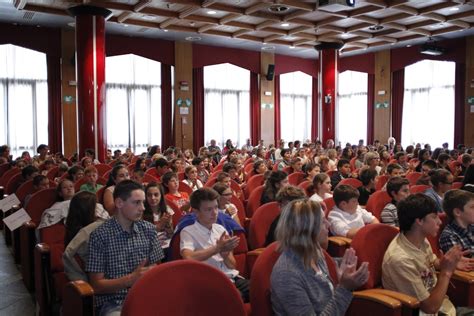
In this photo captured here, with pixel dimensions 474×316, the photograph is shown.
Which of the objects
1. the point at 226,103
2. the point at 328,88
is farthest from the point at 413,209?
the point at 226,103

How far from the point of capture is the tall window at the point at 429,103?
17.1 m

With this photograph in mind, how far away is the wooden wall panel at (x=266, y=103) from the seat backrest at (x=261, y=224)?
14.8 m

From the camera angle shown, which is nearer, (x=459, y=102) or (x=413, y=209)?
(x=413, y=209)

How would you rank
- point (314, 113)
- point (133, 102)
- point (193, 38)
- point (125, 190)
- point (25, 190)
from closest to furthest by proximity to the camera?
→ point (125, 190) → point (25, 190) → point (193, 38) → point (133, 102) → point (314, 113)

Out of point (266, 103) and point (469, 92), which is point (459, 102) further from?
point (266, 103)

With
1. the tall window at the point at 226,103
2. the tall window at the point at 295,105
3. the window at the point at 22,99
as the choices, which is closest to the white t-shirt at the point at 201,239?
the window at the point at 22,99

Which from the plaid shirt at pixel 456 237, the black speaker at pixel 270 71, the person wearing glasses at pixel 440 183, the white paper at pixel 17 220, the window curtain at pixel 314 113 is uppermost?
the black speaker at pixel 270 71

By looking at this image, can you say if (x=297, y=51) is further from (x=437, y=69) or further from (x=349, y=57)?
(x=437, y=69)

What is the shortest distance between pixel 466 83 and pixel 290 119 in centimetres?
712

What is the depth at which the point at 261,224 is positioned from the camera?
175 inches

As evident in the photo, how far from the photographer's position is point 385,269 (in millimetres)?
3082

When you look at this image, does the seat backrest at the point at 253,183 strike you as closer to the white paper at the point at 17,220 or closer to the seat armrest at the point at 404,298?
the white paper at the point at 17,220

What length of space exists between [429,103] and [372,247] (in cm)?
1587

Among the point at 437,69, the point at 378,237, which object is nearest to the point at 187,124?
the point at 437,69
